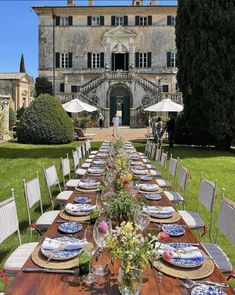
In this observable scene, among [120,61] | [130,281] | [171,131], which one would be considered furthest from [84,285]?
[120,61]

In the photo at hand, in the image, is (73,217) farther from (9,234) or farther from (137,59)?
(137,59)

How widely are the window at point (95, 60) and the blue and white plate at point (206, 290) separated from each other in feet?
149

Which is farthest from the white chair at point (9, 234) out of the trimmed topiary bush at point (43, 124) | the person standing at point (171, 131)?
the trimmed topiary bush at point (43, 124)

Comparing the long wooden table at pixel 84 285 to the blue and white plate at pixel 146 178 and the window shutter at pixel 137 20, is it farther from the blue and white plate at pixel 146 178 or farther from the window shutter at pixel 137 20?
the window shutter at pixel 137 20

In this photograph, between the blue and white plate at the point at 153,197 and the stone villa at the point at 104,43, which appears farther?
the stone villa at the point at 104,43

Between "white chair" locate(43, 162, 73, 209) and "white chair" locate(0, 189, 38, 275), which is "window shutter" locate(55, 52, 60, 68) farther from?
"white chair" locate(0, 189, 38, 275)

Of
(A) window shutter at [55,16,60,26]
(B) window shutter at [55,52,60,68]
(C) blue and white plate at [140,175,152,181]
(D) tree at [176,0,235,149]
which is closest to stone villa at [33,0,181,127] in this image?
(B) window shutter at [55,52,60,68]

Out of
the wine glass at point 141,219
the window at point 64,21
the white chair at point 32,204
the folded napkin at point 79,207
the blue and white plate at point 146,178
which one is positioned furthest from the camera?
the window at point 64,21

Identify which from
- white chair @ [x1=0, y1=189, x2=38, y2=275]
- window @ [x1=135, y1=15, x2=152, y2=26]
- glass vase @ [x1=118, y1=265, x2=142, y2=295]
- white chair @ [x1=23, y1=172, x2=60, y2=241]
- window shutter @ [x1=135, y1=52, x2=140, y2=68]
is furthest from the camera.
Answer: window @ [x1=135, y1=15, x2=152, y2=26]

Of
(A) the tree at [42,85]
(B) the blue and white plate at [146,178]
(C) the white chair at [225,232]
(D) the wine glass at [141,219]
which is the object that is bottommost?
(C) the white chair at [225,232]

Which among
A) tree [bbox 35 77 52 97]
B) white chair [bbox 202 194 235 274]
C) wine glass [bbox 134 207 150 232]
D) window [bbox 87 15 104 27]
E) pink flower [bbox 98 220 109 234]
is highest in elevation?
window [bbox 87 15 104 27]

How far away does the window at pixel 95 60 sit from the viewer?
47.3 meters

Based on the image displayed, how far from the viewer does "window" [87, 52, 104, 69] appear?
47.3 metres

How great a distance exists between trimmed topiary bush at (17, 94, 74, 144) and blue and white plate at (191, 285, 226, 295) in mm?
19723
